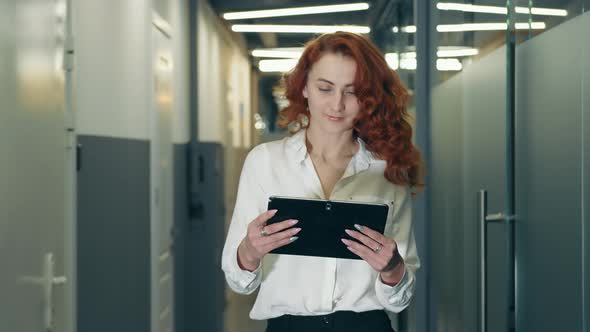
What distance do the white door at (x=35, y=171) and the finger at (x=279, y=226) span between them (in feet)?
2.10

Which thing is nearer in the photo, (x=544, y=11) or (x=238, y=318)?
(x=544, y=11)

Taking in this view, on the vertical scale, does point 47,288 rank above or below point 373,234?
below

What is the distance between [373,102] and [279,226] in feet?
1.23

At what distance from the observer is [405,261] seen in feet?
5.40

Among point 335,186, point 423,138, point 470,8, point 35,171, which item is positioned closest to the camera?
point 335,186

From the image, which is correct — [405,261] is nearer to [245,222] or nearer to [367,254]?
[367,254]

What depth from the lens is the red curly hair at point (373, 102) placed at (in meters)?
1.63

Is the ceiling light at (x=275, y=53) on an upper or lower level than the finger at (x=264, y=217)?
upper

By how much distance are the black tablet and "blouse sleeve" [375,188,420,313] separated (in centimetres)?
12

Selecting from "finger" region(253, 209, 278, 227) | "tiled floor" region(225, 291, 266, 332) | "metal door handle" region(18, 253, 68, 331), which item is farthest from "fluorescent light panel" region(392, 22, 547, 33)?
"tiled floor" region(225, 291, 266, 332)

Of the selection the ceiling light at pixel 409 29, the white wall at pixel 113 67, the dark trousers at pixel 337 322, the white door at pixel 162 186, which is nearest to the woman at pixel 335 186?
the dark trousers at pixel 337 322

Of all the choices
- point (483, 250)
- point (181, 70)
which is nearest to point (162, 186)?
point (181, 70)

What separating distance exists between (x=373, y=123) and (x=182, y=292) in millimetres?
3023

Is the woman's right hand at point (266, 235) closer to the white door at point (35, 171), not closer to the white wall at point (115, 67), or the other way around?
the white door at point (35, 171)
